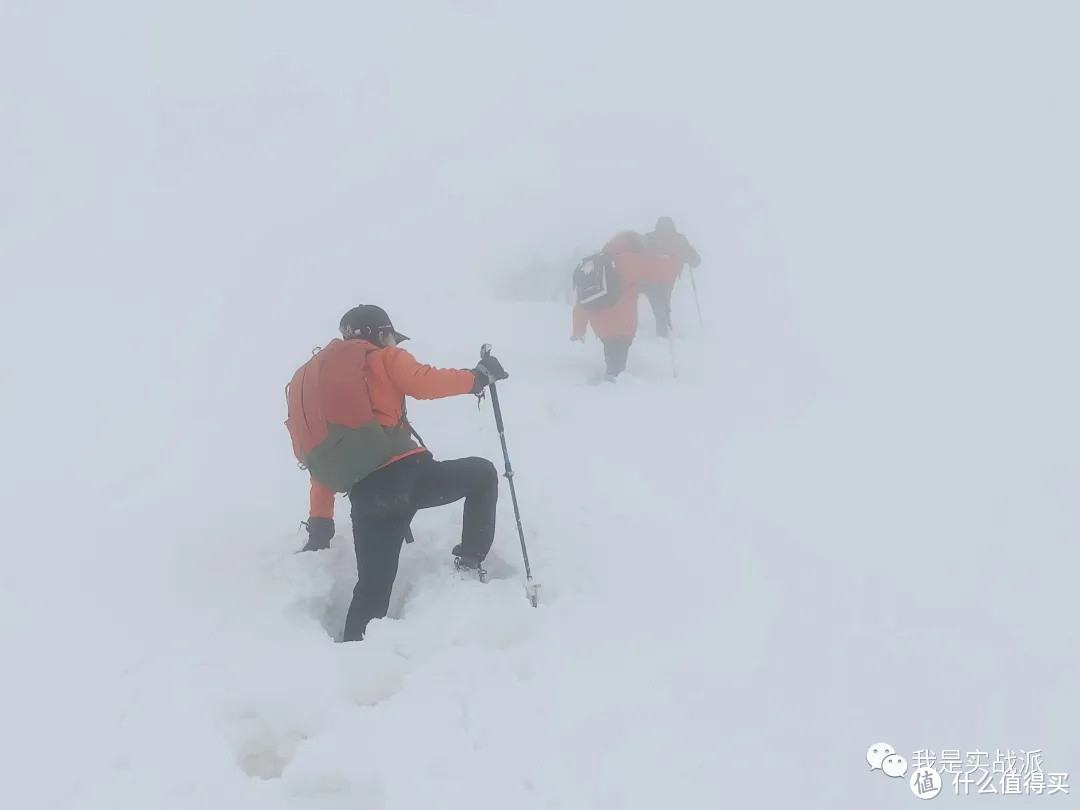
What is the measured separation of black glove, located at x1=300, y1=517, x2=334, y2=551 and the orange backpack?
32.1 inches

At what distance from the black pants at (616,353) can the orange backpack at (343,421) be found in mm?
6461

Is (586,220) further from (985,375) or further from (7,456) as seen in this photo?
(7,456)

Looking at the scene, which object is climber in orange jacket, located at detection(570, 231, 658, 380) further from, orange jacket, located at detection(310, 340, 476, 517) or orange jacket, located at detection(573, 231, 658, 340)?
orange jacket, located at detection(310, 340, 476, 517)

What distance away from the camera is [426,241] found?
2438 centimetres

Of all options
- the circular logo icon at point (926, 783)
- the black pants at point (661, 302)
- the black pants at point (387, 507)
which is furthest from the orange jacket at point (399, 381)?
the black pants at point (661, 302)

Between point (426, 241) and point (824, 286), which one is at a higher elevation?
point (426, 241)

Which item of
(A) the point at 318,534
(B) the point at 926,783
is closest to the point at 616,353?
(A) the point at 318,534

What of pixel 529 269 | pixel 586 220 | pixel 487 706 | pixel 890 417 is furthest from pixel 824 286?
pixel 487 706

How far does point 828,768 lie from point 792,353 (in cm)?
1121

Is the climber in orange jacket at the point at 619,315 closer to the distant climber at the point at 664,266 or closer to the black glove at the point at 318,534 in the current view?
the distant climber at the point at 664,266

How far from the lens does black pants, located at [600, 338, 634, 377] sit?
1052cm

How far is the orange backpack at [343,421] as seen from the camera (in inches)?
171

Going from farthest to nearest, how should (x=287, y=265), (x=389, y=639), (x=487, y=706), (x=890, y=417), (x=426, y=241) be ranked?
(x=426, y=241), (x=287, y=265), (x=890, y=417), (x=389, y=639), (x=487, y=706)

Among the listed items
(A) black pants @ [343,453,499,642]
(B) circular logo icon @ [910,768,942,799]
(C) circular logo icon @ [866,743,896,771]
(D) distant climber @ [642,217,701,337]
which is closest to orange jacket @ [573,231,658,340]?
(D) distant climber @ [642,217,701,337]
